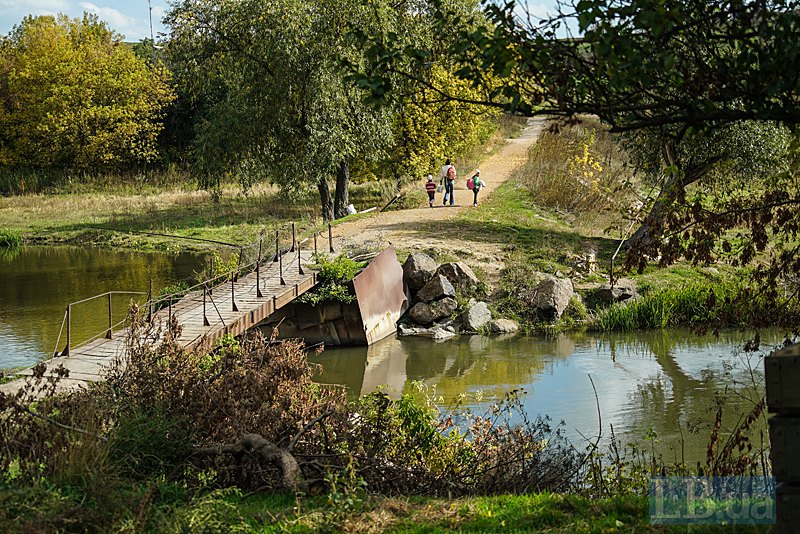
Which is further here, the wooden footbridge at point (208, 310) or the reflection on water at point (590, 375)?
the reflection on water at point (590, 375)

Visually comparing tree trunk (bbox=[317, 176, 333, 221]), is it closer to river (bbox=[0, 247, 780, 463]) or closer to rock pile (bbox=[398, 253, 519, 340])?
rock pile (bbox=[398, 253, 519, 340])

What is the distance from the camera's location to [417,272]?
2317cm

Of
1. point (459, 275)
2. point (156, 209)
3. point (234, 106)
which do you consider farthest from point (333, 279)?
point (156, 209)

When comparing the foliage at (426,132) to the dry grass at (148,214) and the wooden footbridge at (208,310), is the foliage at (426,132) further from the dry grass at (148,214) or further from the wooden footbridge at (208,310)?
the wooden footbridge at (208,310)

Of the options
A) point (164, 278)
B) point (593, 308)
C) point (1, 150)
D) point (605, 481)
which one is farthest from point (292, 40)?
point (1, 150)

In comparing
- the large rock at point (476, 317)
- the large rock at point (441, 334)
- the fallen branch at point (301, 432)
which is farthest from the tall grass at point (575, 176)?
the fallen branch at point (301, 432)

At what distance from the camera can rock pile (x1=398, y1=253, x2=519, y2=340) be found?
22047 millimetres

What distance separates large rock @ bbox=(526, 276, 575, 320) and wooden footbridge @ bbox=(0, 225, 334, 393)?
533 centimetres

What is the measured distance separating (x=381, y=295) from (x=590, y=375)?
5.78 meters

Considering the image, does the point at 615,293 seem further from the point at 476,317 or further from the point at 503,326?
the point at 476,317

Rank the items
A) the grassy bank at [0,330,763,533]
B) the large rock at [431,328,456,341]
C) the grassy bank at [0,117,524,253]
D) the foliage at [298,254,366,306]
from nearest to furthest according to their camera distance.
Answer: the grassy bank at [0,330,763,533], the foliage at [298,254,366,306], the large rock at [431,328,456,341], the grassy bank at [0,117,524,253]

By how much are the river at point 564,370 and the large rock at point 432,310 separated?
2.92 ft

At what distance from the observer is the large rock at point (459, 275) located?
23.3m

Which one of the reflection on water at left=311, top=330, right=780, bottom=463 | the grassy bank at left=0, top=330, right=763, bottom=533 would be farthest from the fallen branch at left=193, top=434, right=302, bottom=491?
the reflection on water at left=311, top=330, right=780, bottom=463
